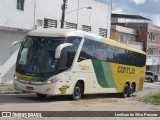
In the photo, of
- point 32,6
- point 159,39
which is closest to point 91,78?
point 32,6

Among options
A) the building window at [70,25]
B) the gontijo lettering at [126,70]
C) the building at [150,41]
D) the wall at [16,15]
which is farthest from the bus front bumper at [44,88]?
the building at [150,41]

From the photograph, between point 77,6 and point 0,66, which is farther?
point 77,6

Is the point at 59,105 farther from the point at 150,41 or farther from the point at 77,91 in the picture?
the point at 150,41

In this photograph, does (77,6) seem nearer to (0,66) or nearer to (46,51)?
(0,66)

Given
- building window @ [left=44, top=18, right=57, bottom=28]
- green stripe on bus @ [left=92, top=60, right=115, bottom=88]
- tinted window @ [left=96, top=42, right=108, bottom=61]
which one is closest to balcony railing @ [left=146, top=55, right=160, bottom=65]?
building window @ [left=44, top=18, right=57, bottom=28]

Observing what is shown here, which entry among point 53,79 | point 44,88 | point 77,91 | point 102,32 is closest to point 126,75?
point 77,91

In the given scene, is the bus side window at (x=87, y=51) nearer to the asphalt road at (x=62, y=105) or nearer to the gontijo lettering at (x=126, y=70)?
the asphalt road at (x=62, y=105)

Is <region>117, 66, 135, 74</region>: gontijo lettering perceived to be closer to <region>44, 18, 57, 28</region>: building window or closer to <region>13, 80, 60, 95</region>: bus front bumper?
<region>13, 80, 60, 95</region>: bus front bumper

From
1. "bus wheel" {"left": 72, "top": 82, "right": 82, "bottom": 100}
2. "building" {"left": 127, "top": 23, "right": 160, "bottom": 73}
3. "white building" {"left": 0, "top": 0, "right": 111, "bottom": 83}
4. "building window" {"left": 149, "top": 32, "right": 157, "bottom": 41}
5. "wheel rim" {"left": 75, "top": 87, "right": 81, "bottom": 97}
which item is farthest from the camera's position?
"building window" {"left": 149, "top": 32, "right": 157, "bottom": 41}

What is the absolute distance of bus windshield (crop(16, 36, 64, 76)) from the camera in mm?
19234

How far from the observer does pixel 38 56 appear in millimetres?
19500

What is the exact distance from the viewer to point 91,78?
2234 cm

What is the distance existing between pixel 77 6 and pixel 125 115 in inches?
1200

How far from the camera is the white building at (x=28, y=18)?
32.4 meters
